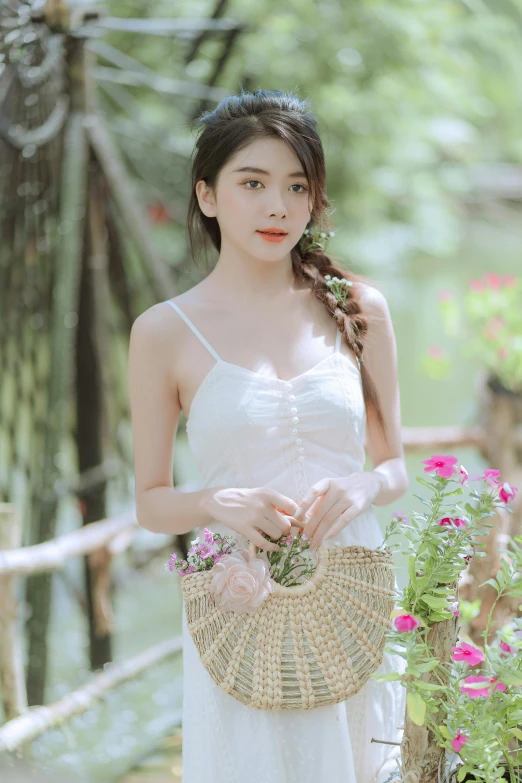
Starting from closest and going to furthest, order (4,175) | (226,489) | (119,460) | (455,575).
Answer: (455,575) → (226,489) → (4,175) → (119,460)

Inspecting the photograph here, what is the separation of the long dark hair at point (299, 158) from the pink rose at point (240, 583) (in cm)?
42

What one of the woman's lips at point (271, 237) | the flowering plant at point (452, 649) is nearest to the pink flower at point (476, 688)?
the flowering plant at point (452, 649)

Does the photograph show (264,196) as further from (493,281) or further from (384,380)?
(493,281)

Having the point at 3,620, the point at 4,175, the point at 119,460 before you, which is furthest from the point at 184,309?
the point at 119,460

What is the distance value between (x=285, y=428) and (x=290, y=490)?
0.32ft

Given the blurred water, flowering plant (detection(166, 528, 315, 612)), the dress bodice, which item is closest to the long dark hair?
the dress bodice

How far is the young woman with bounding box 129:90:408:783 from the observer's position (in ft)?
4.49

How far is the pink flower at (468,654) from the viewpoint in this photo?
1248 mm

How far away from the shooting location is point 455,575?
1.28 metres

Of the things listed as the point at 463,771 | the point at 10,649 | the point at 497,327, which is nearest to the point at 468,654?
the point at 463,771

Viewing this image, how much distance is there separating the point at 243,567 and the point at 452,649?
1.07 feet

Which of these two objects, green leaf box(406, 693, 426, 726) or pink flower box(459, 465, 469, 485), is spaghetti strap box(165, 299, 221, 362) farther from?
green leaf box(406, 693, 426, 726)

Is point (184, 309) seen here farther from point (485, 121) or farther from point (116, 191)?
point (485, 121)

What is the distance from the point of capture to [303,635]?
129 cm
